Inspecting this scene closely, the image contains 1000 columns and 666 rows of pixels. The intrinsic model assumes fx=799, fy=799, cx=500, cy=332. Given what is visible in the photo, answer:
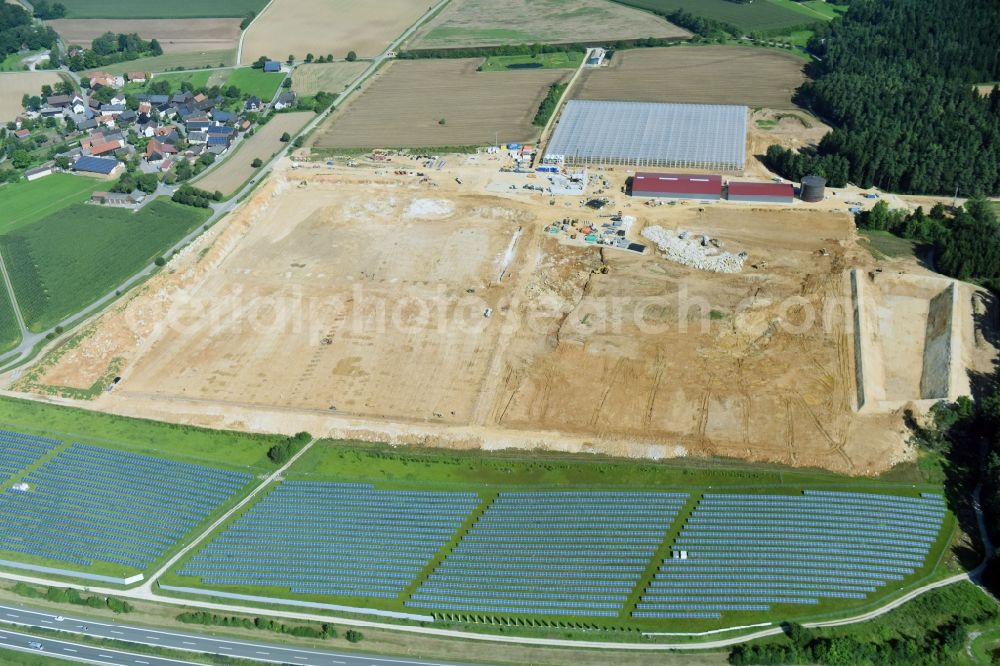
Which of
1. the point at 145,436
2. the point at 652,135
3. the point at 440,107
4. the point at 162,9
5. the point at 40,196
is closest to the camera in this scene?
the point at 145,436

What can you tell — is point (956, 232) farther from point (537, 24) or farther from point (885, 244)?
point (537, 24)

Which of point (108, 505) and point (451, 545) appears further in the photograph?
point (108, 505)

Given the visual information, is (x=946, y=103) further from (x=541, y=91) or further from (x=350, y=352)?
(x=350, y=352)

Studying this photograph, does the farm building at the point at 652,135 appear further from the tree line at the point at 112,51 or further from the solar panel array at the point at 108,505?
the tree line at the point at 112,51

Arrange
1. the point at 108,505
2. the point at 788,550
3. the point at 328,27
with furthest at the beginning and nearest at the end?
1. the point at 328,27
2. the point at 108,505
3. the point at 788,550

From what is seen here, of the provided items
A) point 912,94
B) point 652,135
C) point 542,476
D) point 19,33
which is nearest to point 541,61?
point 652,135
